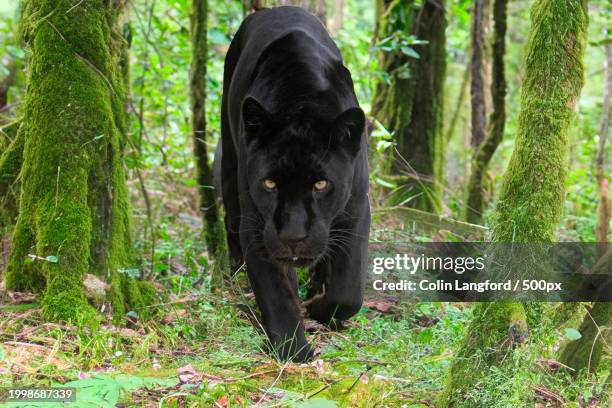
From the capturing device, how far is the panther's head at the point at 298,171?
3885 mm

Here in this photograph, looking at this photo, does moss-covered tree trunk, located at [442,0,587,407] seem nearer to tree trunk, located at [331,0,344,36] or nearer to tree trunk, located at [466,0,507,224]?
tree trunk, located at [466,0,507,224]

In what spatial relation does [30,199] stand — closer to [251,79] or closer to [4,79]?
[251,79]

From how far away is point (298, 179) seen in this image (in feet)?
12.9

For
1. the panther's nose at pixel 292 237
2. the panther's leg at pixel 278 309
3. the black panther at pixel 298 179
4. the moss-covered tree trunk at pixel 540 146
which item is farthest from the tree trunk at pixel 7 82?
the moss-covered tree trunk at pixel 540 146

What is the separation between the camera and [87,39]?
14.5 feet

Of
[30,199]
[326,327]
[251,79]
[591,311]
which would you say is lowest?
[326,327]

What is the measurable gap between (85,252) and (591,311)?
2.50m

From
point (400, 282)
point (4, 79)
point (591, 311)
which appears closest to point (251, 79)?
point (400, 282)

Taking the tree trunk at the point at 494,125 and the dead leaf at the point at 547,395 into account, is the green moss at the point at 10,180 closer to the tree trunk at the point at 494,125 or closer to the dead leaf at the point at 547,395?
the dead leaf at the point at 547,395

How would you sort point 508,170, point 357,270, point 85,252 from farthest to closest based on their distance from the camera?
1. point 357,270
2. point 85,252
3. point 508,170

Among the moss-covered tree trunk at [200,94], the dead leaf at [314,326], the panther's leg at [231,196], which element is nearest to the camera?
the dead leaf at [314,326]

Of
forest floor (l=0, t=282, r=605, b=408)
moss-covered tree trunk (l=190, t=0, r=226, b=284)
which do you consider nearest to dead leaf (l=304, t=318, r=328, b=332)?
forest floor (l=0, t=282, r=605, b=408)

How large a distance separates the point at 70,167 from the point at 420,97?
465 centimetres

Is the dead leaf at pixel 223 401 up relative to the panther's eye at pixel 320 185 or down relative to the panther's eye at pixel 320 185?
down
